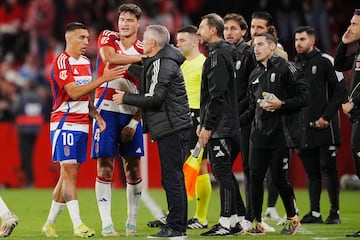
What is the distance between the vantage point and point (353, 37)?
11.4 meters

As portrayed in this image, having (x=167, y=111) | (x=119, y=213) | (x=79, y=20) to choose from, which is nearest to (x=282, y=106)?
(x=167, y=111)

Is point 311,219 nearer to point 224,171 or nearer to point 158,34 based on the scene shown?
point 224,171

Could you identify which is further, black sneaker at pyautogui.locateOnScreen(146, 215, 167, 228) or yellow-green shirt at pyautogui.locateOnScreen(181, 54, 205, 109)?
yellow-green shirt at pyautogui.locateOnScreen(181, 54, 205, 109)

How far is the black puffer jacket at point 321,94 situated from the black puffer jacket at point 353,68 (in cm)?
152

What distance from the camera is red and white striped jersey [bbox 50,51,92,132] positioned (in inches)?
439

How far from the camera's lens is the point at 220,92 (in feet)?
35.8

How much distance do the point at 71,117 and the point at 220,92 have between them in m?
1.69

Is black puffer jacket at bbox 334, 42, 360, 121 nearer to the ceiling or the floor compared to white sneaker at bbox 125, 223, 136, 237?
nearer to the ceiling

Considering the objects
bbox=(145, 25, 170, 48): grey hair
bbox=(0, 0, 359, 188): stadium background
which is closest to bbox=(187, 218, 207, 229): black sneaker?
bbox=(145, 25, 170, 48): grey hair

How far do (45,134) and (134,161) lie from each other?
9.34 m

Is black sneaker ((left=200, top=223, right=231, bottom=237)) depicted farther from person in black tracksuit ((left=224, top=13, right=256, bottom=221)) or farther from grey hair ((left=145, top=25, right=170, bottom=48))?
grey hair ((left=145, top=25, right=170, bottom=48))

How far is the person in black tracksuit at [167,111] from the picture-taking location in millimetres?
10430

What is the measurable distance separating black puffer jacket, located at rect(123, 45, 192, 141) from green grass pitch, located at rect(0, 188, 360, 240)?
1.28m

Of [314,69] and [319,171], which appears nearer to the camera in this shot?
[314,69]
